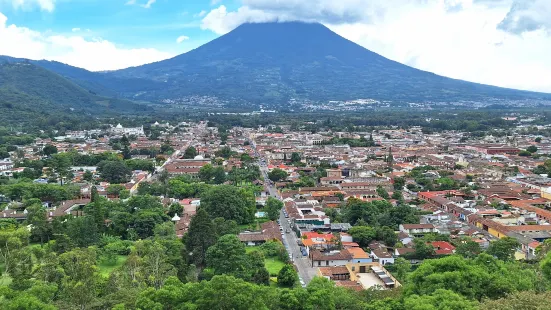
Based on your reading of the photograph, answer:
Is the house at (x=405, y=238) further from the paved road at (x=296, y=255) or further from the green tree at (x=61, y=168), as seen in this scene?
the green tree at (x=61, y=168)

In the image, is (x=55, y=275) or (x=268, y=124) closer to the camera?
→ (x=55, y=275)

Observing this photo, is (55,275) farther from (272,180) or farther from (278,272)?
(272,180)

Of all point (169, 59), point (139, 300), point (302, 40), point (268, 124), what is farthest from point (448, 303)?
point (169, 59)

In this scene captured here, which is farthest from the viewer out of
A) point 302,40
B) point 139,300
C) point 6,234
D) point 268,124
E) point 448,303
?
point 302,40

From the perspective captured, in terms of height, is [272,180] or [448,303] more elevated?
[448,303]

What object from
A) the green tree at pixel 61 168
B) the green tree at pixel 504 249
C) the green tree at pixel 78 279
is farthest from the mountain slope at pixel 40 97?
the green tree at pixel 504 249

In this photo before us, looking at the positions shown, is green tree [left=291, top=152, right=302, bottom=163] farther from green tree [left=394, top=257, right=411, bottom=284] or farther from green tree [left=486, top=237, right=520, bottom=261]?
green tree [left=486, top=237, right=520, bottom=261]

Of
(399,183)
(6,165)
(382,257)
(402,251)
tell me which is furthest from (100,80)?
(382,257)
